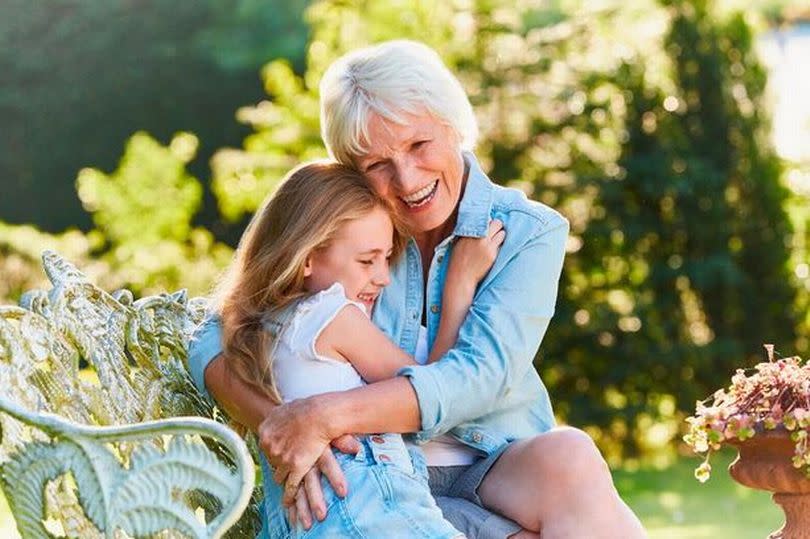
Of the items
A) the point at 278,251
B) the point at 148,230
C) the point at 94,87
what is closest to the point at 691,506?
the point at 148,230

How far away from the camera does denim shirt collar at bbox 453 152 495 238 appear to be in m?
3.31

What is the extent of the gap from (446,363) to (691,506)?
5.56 m

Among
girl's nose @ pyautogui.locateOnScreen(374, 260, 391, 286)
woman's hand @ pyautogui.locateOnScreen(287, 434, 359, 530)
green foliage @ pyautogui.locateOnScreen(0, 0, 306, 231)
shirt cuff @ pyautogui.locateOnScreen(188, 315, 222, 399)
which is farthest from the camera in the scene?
green foliage @ pyautogui.locateOnScreen(0, 0, 306, 231)

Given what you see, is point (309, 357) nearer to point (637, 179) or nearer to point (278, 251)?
point (278, 251)

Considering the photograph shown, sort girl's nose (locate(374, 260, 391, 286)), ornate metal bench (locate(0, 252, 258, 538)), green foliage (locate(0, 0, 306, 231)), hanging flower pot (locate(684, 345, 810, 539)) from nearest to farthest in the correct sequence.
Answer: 1. ornate metal bench (locate(0, 252, 258, 538))
2. girl's nose (locate(374, 260, 391, 286))
3. hanging flower pot (locate(684, 345, 810, 539))
4. green foliage (locate(0, 0, 306, 231))

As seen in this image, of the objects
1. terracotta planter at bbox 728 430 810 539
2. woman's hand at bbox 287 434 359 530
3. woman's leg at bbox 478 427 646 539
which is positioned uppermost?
woman's hand at bbox 287 434 359 530

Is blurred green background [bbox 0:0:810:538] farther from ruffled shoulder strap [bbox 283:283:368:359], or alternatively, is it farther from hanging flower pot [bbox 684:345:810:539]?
ruffled shoulder strap [bbox 283:283:368:359]

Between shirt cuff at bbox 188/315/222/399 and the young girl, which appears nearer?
the young girl

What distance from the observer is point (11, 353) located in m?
2.77

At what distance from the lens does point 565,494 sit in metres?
3.01

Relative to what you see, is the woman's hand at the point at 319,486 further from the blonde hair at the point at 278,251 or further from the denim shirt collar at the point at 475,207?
the denim shirt collar at the point at 475,207

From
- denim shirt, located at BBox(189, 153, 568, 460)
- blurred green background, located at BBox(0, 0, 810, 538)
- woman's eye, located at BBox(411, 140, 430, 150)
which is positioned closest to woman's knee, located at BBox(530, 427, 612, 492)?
denim shirt, located at BBox(189, 153, 568, 460)

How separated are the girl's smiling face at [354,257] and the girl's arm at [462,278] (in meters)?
0.19

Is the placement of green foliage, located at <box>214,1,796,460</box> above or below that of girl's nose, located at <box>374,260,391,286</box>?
below
